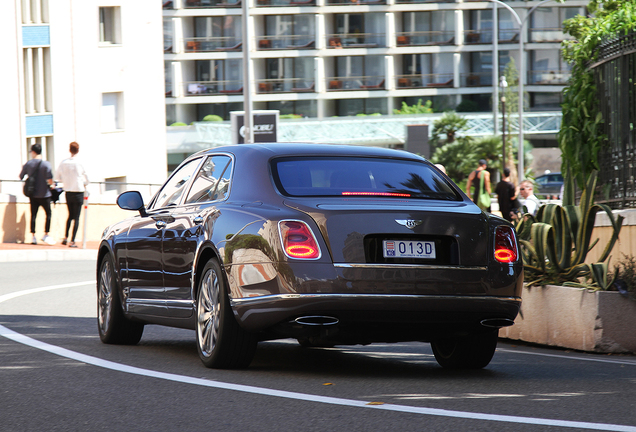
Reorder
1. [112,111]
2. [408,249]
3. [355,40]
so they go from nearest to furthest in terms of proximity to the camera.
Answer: [408,249]
[112,111]
[355,40]

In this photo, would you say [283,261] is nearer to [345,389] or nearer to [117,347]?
[345,389]

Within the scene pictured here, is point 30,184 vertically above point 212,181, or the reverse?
point 212,181

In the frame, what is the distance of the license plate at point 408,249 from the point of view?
6.53 m

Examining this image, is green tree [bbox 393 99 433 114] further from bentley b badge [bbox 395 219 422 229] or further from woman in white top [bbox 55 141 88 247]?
bentley b badge [bbox 395 219 422 229]

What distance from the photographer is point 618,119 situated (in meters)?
12.2

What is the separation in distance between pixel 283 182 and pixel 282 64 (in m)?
73.3

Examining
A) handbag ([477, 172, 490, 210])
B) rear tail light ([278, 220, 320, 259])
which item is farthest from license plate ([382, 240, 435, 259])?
handbag ([477, 172, 490, 210])

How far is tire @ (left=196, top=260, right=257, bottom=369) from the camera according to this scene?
684cm

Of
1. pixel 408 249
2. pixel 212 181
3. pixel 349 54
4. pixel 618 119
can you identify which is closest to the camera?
pixel 408 249

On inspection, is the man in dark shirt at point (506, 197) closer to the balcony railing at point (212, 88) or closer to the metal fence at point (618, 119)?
the metal fence at point (618, 119)

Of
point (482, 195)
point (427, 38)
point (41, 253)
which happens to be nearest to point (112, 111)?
point (41, 253)

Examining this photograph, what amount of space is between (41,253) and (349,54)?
197 feet

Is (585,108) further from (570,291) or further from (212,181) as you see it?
(212,181)

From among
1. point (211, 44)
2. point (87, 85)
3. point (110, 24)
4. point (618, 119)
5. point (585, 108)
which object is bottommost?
point (618, 119)
